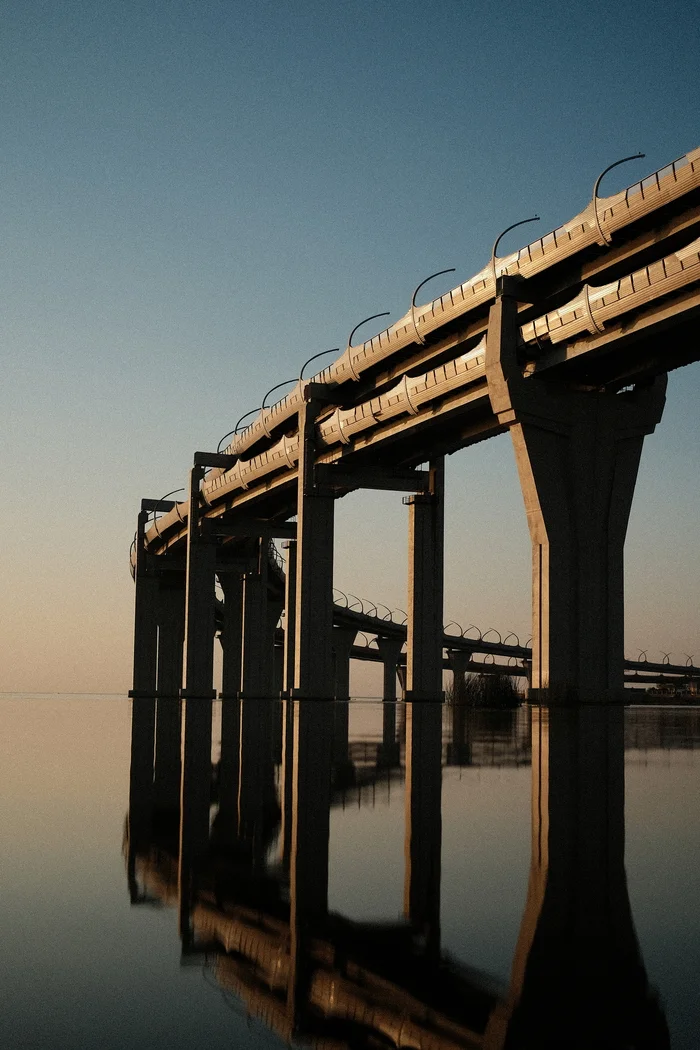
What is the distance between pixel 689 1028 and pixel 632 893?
265cm

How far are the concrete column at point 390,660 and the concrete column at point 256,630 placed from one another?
3682 cm

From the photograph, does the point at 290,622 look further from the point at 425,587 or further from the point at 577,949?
the point at 577,949

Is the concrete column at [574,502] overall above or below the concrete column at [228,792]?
above

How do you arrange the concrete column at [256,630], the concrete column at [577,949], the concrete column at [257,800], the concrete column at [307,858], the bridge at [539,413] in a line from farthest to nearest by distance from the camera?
the concrete column at [256,630] → the bridge at [539,413] → the concrete column at [257,800] → the concrete column at [307,858] → the concrete column at [577,949]

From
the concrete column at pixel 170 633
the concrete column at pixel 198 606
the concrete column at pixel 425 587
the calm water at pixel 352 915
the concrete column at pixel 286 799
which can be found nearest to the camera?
the calm water at pixel 352 915

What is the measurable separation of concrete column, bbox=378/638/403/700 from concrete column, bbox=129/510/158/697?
31023 millimetres

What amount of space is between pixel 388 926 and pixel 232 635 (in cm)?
7471

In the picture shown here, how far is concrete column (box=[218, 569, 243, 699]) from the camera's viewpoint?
79.8m

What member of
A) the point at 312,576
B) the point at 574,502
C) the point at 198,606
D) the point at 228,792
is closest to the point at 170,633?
the point at 198,606

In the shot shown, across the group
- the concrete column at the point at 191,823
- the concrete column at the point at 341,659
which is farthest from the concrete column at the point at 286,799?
the concrete column at the point at 341,659

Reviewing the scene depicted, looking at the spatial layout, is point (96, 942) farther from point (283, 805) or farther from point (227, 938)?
point (283, 805)

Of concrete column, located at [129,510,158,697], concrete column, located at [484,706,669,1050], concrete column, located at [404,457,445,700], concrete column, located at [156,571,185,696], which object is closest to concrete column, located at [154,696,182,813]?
concrete column, located at [484,706,669,1050]

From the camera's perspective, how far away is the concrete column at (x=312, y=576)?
45.8 metres

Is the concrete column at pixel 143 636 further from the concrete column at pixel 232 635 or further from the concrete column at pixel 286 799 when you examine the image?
the concrete column at pixel 286 799
